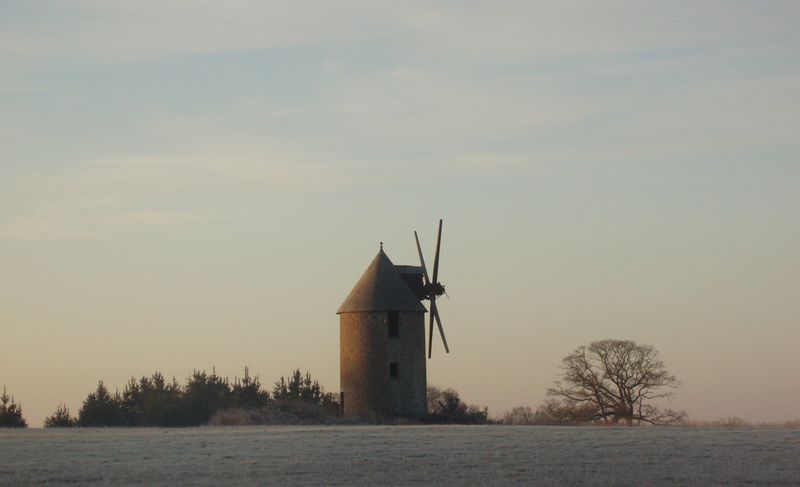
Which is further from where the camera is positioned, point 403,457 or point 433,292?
point 433,292

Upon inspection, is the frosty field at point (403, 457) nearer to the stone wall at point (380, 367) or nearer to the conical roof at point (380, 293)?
the stone wall at point (380, 367)

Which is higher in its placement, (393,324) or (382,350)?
(393,324)

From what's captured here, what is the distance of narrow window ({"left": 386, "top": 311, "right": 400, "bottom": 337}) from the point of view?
64.4 m

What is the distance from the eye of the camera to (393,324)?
212ft

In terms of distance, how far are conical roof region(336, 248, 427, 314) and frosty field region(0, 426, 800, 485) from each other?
15.7 m

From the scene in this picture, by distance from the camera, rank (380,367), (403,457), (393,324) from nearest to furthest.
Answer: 1. (403,457)
2. (380,367)
3. (393,324)

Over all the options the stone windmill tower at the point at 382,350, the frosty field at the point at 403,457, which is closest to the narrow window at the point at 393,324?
the stone windmill tower at the point at 382,350

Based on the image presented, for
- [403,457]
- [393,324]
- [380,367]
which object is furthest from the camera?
[393,324]

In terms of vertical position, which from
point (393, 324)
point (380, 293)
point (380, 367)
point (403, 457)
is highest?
point (380, 293)

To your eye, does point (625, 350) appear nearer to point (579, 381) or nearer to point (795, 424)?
point (579, 381)

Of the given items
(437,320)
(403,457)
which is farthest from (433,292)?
(403,457)

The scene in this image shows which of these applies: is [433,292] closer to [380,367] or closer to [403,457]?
[380,367]

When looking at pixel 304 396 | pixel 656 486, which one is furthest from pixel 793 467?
pixel 304 396

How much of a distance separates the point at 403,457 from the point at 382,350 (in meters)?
27.5
